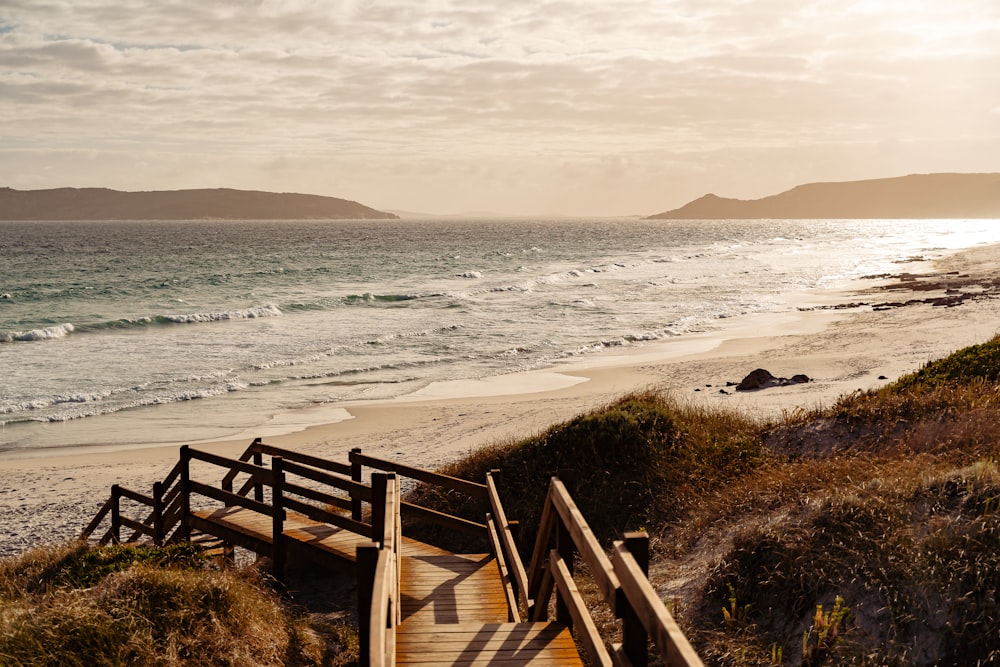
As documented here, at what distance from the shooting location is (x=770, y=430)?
12.5 m

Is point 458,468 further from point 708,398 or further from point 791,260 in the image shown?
point 791,260

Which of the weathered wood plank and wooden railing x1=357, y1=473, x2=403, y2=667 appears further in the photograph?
→ the weathered wood plank

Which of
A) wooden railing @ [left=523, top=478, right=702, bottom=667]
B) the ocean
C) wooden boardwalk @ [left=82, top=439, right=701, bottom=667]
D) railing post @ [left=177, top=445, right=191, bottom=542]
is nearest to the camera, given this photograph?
wooden railing @ [left=523, top=478, right=702, bottom=667]

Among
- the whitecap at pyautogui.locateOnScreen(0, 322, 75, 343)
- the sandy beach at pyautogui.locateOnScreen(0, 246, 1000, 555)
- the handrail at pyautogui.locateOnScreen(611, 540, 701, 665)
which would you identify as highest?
the handrail at pyautogui.locateOnScreen(611, 540, 701, 665)

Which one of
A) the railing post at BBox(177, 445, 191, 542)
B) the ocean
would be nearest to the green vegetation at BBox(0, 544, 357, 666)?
the railing post at BBox(177, 445, 191, 542)

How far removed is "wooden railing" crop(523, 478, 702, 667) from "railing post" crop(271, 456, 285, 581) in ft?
17.0

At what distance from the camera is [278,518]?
10156mm

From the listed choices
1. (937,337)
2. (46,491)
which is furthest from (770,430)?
(937,337)

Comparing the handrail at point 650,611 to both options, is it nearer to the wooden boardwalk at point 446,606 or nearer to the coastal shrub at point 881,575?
the wooden boardwalk at point 446,606

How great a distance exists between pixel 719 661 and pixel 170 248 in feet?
410

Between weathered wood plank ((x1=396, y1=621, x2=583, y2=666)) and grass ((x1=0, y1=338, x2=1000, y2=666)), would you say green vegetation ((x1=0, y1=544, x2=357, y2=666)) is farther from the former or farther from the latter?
weathered wood plank ((x1=396, y1=621, x2=583, y2=666))

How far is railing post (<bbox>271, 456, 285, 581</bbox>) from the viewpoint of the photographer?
33.2 feet

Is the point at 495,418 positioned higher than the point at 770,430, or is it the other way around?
the point at 770,430

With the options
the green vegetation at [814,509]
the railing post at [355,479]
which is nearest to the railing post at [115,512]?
the railing post at [355,479]
